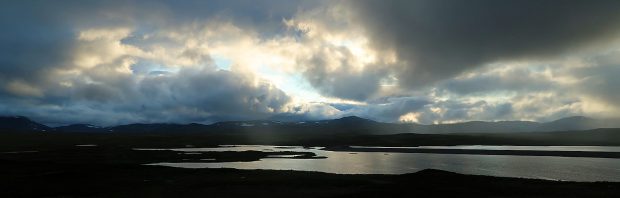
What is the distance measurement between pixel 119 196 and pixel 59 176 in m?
17.5

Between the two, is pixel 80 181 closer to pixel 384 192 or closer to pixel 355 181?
pixel 355 181

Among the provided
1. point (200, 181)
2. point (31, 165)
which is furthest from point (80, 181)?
point (31, 165)

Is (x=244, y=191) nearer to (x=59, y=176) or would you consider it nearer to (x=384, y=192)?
(x=384, y=192)

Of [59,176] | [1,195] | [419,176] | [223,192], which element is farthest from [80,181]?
[419,176]

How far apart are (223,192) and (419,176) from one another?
66.2ft

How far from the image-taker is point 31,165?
2309 inches

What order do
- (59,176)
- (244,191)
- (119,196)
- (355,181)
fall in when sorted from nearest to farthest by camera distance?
(119,196) → (244,191) → (355,181) → (59,176)

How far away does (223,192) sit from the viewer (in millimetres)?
36406

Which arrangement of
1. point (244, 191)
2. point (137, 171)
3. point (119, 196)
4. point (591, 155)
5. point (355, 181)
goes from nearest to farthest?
1. point (119, 196)
2. point (244, 191)
3. point (355, 181)
4. point (137, 171)
5. point (591, 155)

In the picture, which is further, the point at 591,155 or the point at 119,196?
the point at 591,155

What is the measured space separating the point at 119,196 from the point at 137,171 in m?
19.3

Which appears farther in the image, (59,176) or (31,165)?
(31,165)

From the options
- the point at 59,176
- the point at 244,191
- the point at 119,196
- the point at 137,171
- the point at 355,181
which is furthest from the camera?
the point at 137,171

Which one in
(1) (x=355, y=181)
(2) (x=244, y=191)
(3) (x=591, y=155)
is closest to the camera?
(2) (x=244, y=191)
